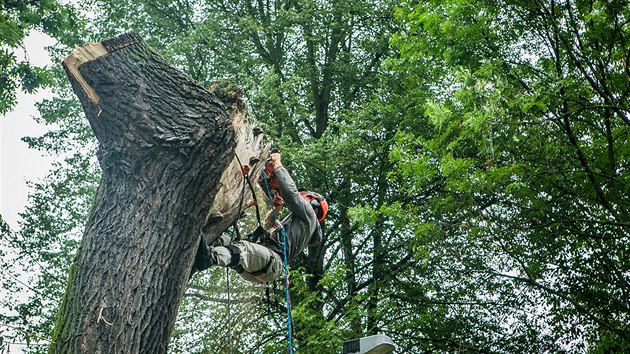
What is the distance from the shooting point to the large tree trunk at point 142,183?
3773 millimetres

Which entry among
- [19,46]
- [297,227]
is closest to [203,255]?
[297,227]

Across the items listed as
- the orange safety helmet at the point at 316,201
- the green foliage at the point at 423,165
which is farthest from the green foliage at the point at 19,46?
the orange safety helmet at the point at 316,201

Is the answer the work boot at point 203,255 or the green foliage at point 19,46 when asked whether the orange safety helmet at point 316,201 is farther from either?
the green foliage at point 19,46

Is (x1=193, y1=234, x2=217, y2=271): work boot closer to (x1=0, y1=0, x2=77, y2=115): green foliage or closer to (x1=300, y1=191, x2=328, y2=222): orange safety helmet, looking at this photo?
(x1=300, y1=191, x2=328, y2=222): orange safety helmet

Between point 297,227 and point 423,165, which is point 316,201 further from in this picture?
point 423,165

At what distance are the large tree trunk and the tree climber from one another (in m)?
0.43

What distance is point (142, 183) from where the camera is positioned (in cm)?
407

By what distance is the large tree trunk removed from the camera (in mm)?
3773

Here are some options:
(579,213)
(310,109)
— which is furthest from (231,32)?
(579,213)

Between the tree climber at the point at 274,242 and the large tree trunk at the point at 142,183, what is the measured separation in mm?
431

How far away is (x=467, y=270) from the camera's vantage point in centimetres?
1166

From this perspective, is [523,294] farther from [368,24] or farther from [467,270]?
[368,24]

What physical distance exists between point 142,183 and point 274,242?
68.5 inches

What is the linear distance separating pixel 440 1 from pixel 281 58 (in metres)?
5.06
